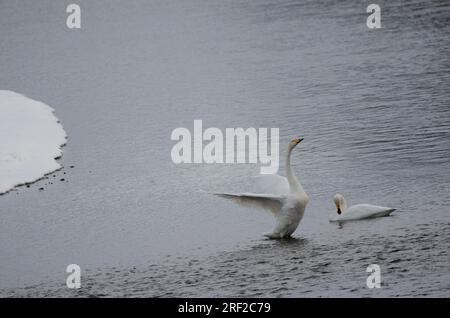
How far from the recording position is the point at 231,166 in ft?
62.4

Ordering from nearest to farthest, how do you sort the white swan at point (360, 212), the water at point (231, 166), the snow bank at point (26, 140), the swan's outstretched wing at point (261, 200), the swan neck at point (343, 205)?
the water at point (231, 166) < the swan's outstretched wing at point (261, 200) < the white swan at point (360, 212) < the swan neck at point (343, 205) < the snow bank at point (26, 140)

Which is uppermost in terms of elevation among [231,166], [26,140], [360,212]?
[26,140]

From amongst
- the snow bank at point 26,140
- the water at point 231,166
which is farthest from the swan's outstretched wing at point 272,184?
the snow bank at point 26,140

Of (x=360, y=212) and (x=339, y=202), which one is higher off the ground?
(x=339, y=202)

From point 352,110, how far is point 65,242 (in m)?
9.46

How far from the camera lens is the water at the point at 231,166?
44.4 ft

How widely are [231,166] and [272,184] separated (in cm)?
328

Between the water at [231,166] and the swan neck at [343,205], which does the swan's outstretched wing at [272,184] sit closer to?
the water at [231,166]

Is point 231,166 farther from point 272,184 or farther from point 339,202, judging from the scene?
point 339,202

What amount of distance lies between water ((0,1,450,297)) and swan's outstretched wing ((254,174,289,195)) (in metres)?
0.59

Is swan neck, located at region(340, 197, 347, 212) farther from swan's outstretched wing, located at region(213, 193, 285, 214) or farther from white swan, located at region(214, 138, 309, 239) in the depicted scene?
swan's outstretched wing, located at region(213, 193, 285, 214)

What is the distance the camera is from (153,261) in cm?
1435

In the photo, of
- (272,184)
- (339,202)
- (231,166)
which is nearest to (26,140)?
(231,166)

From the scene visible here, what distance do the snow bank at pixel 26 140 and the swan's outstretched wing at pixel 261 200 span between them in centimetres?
596
